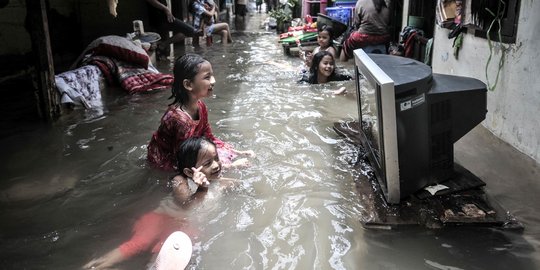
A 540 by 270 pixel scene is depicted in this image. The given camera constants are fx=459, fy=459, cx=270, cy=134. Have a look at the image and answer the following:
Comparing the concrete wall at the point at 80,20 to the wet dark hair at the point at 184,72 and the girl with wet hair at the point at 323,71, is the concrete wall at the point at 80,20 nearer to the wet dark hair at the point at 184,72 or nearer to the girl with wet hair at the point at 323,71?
the girl with wet hair at the point at 323,71

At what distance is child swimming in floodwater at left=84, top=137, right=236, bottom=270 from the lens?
258cm

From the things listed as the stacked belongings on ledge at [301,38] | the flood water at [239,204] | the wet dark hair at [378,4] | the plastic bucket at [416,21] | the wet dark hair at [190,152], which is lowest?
the flood water at [239,204]

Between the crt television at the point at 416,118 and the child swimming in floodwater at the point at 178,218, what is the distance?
1.30 meters

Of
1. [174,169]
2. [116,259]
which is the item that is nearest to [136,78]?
[174,169]

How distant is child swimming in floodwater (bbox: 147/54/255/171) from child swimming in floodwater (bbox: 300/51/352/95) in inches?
133

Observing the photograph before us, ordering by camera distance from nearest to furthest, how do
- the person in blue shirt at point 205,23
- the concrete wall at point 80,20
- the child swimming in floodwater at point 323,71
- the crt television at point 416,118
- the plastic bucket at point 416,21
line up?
the crt television at point 416,118
the child swimming in floodwater at point 323,71
the concrete wall at point 80,20
the plastic bucket at point 416,21
the person in blue shirt at point 205,23

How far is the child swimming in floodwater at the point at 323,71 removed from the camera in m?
7.00

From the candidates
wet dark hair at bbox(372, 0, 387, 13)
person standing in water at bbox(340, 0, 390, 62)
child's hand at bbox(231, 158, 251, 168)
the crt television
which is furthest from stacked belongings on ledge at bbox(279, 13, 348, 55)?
the crt television

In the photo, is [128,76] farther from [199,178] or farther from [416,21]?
[416,21]

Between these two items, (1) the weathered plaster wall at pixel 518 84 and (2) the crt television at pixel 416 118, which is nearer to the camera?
(2) the crt television at pixel 416 118

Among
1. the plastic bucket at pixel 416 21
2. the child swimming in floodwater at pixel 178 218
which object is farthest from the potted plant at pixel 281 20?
the child swimming in floodwater at pixel 178 218

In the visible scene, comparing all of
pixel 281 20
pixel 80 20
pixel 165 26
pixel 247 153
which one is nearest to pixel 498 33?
pixel 247 153

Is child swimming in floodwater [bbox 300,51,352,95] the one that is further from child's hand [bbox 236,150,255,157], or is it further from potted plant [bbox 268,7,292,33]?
potted plant [bbox 268,7,292,33]

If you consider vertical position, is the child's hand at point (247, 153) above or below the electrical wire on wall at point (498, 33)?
below
